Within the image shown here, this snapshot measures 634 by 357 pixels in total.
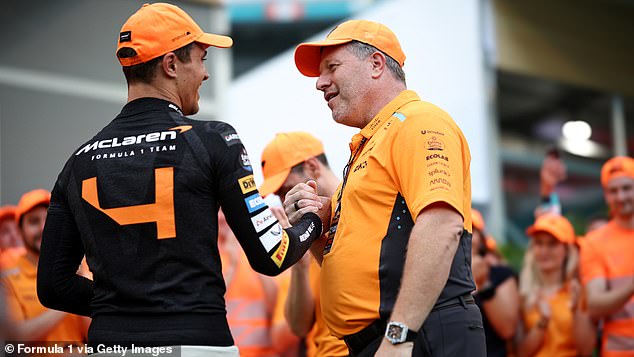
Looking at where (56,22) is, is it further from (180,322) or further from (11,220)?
(180,322)

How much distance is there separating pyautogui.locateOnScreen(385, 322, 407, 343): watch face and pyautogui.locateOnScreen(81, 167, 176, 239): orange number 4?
32.6 inches

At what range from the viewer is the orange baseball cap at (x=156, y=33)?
10.7 ft

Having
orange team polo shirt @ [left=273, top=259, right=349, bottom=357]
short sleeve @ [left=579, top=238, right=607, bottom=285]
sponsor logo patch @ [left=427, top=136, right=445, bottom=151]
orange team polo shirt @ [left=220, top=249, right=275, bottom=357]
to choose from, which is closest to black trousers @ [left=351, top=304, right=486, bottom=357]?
sponsor logo patch @ [left=427, top=136, right=445, bottom=151]

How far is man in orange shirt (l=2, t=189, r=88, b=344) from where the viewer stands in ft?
19.1

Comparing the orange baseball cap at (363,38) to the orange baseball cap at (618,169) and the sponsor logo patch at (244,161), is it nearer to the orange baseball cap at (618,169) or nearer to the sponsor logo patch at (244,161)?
the sponsor logo patch at (244,161)

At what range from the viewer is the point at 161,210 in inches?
120

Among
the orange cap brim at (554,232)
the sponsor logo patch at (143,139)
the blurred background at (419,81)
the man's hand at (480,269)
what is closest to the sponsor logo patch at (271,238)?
the sponsor logo patch at (143,139)

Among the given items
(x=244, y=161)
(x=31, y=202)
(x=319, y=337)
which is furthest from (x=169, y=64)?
(x=31, y=202)

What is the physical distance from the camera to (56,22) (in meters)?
10.4

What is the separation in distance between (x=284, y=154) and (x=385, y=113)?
1.54 m

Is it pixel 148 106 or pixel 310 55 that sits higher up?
pixel 310 55

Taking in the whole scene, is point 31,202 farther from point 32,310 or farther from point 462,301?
point 462,301

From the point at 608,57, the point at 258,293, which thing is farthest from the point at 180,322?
the point at 608,57

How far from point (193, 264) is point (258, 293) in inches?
138
